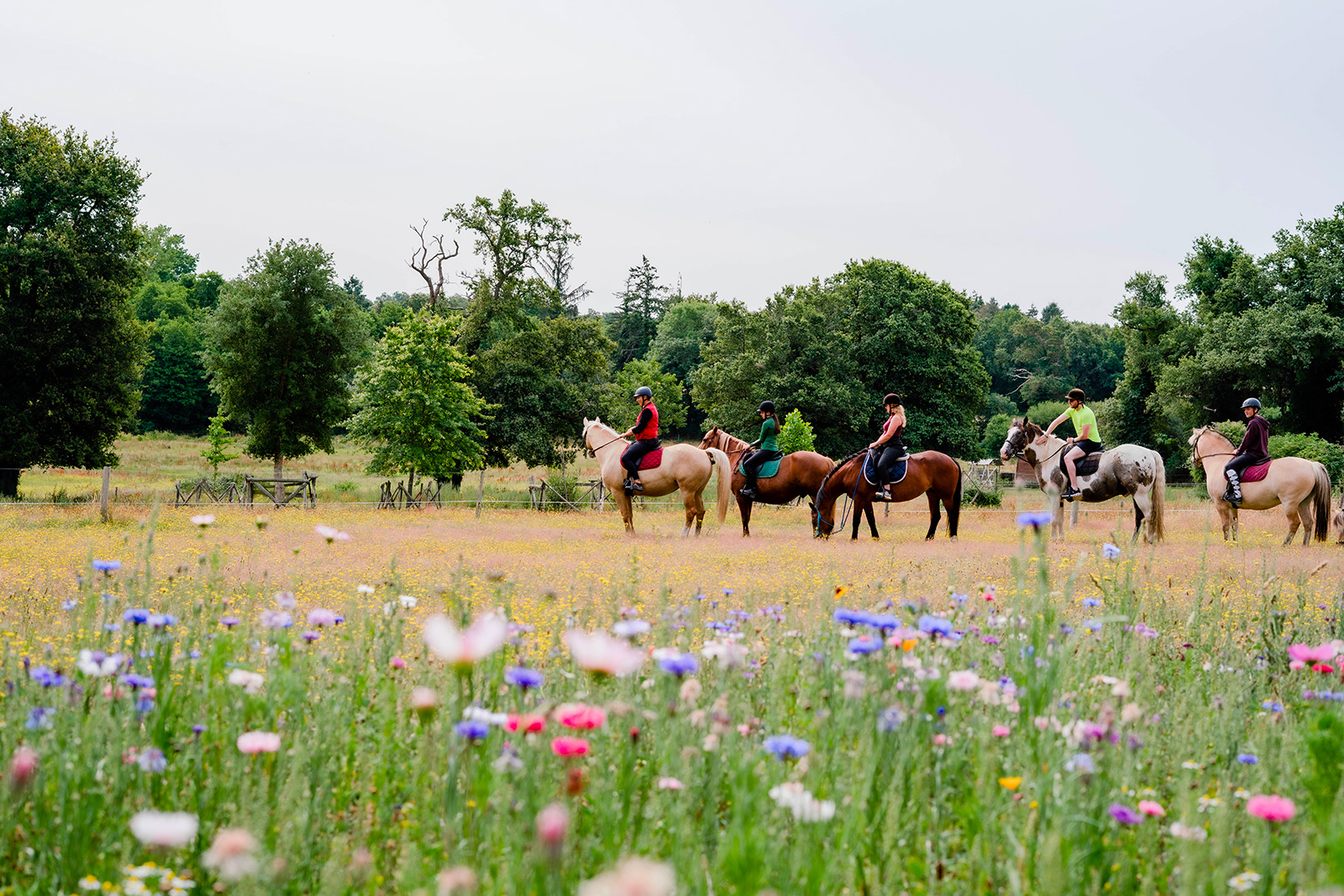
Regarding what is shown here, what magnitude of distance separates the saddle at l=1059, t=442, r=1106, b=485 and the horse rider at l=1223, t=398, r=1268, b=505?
221 cm

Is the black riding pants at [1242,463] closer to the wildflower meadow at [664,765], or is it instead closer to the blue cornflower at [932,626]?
the wildflower meadow at [664,765]

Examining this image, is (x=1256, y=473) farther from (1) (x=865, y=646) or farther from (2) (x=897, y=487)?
(1) (x=865, y=646)

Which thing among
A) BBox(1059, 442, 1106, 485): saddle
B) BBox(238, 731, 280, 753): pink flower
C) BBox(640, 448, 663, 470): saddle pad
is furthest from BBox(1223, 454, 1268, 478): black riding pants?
BBox(238, 731, 280, 753): pink flower

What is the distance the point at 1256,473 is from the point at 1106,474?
249cm

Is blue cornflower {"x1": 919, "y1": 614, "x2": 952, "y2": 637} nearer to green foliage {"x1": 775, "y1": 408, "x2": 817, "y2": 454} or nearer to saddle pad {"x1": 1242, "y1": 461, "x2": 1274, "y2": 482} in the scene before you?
saddle pad {"x1": 1242, "y1": 461, "x2": 1274, "y2": 482}

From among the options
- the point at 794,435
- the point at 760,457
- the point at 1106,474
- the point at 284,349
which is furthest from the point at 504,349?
the point at 1106,474

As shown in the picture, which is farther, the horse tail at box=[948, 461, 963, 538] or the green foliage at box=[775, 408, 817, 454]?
the green foliage at box=[775, 408, 817, 454]

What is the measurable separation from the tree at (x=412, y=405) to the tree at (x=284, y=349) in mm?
5676

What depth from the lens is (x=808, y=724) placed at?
3.21 meters

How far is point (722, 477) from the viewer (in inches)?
701

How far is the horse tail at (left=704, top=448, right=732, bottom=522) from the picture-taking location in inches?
690

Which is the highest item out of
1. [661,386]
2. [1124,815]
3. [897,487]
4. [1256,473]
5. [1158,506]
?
[661,386]

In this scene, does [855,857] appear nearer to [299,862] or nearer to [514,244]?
[299,862]

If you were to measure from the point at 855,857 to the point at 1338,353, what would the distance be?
44892 mm
